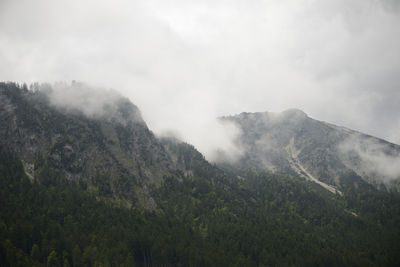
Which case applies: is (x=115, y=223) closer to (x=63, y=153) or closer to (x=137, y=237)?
(x=137, y=237)

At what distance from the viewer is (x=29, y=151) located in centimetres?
16975

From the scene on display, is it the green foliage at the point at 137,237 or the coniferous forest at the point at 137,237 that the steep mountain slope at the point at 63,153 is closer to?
the green foliage at the point at 137,237

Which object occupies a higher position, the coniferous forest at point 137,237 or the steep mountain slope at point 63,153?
the steep mountain slope at point 63,153

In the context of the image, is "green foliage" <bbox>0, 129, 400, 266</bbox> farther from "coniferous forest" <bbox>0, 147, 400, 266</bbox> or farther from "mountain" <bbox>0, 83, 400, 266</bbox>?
"mountain" <bbox>0, 83, 400, 266</bbox>

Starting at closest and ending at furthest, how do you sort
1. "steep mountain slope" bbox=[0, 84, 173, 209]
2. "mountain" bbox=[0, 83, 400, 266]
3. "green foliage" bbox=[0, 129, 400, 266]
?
"green foliage" bbox=[0, 129, 400, 266] < "mountain" bbox=[0, 83, 400, 266] < "steep mountain slope" bbox=[0, 84, 173, 209]

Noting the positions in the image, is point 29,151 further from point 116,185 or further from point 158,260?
point 158,260

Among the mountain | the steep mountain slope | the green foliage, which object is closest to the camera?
the green foliage

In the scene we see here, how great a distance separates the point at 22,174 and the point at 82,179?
1573 inches

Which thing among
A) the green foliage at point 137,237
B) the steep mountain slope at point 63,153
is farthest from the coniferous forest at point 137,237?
the steep mountain slope at point 63,153

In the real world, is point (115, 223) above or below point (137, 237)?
above

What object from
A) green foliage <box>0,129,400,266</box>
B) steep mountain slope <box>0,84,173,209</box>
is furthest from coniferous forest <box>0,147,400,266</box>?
steep mountain slope <box>0,84,173,209</box>

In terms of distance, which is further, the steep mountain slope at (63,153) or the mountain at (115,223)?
the steep mountain slope at (63,153)

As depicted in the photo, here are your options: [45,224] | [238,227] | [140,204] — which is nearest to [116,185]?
[140,204]

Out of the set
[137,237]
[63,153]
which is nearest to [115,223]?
[137,237]
